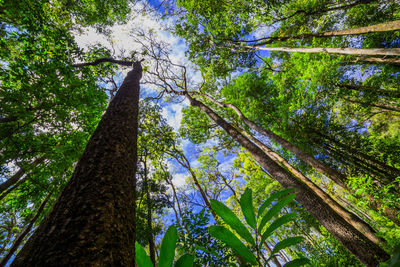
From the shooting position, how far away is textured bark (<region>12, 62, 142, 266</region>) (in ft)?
2.64

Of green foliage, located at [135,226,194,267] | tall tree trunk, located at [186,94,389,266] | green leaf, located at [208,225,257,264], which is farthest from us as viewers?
tall tree trunk, located at [186,94,389,266]

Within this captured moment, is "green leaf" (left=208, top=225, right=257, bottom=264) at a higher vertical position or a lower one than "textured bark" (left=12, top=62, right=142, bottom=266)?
lower

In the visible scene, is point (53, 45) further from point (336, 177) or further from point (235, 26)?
point (336, 177)

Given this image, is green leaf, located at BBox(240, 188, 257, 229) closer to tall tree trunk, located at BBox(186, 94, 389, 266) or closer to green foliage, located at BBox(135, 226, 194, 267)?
green foliage, located at BBox(135, 226, 194, 267)

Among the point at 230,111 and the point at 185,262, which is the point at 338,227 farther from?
the point at 230,111

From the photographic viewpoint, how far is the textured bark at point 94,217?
0.80 metres

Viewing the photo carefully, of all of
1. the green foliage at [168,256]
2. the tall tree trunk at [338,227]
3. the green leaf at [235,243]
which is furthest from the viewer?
the tall tree trunk at [338,227]

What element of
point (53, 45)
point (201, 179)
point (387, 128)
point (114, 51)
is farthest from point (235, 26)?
point (387, 128)

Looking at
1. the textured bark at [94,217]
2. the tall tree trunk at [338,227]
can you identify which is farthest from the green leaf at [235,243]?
the tall tree trunk at [338,227]

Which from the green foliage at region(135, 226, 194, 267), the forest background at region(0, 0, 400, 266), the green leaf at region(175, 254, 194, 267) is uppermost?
the forest background at region(0, 0, 400, 266)

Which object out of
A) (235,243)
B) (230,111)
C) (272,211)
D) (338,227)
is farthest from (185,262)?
(230,111)

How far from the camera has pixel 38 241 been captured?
35.1 inches

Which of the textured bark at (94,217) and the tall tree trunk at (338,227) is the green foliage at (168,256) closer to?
the textured bark at (94,217)

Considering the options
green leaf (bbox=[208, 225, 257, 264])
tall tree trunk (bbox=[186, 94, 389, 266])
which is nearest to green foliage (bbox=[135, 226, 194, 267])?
green leaf (bbox=[208, 225, 257, 264])
